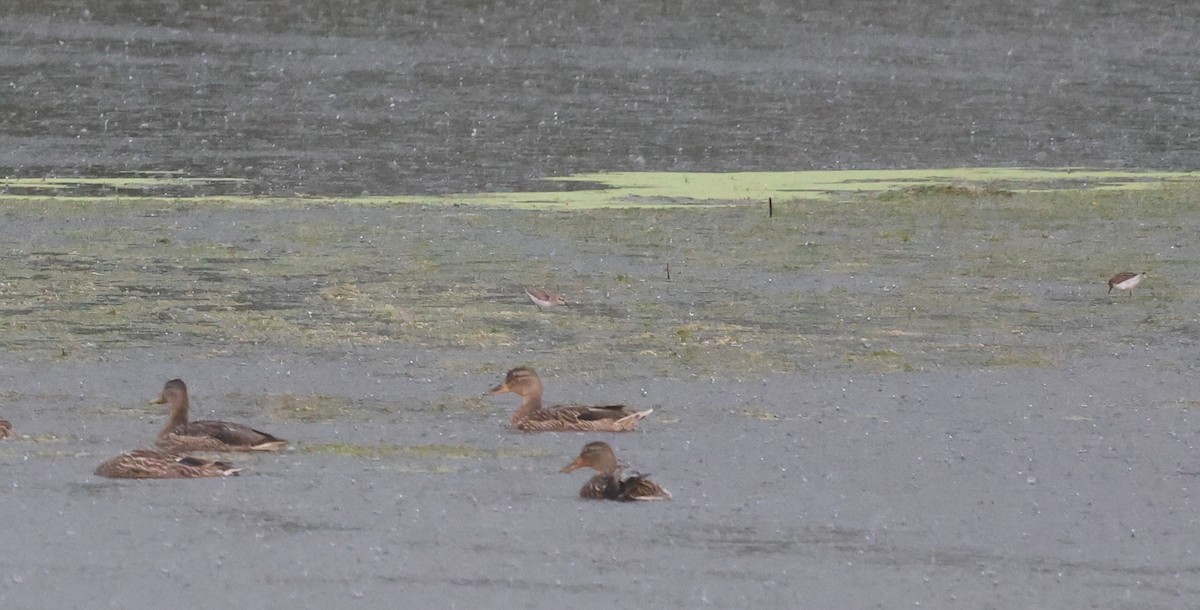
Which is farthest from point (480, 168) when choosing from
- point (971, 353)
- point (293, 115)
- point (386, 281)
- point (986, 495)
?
point (986, 495)

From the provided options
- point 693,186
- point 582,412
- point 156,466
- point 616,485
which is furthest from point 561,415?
point 693,186

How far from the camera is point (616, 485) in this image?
6.13 meters

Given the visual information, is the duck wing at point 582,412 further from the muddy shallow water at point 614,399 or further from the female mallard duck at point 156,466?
the female mallard duck at point 156,466

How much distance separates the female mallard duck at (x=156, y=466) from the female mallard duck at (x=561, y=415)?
1126mm

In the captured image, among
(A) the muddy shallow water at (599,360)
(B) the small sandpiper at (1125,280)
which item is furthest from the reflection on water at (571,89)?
(B) the small sandpiper at (1125,280)

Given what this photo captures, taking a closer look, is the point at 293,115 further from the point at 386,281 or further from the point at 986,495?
the point at 986,495

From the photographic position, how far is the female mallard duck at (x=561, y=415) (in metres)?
7.03

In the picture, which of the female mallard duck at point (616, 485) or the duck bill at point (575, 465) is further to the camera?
the duck bill at point (575, 465)

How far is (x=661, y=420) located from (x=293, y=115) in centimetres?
1105

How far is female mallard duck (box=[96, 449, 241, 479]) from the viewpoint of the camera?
6.33 m

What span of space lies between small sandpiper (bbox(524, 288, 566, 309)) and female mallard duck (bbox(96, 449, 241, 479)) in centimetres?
306

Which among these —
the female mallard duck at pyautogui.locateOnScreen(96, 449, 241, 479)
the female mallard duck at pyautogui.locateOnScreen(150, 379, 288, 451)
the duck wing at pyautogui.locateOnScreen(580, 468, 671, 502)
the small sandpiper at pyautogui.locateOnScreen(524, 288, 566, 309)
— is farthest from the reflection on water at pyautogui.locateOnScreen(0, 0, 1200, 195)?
the duck wing at pyautogui.locateOnScreen(580, 468, 671, 502)

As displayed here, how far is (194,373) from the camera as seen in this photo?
8117 mm

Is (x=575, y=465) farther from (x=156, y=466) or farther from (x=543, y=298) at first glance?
(x=543, y=298)
